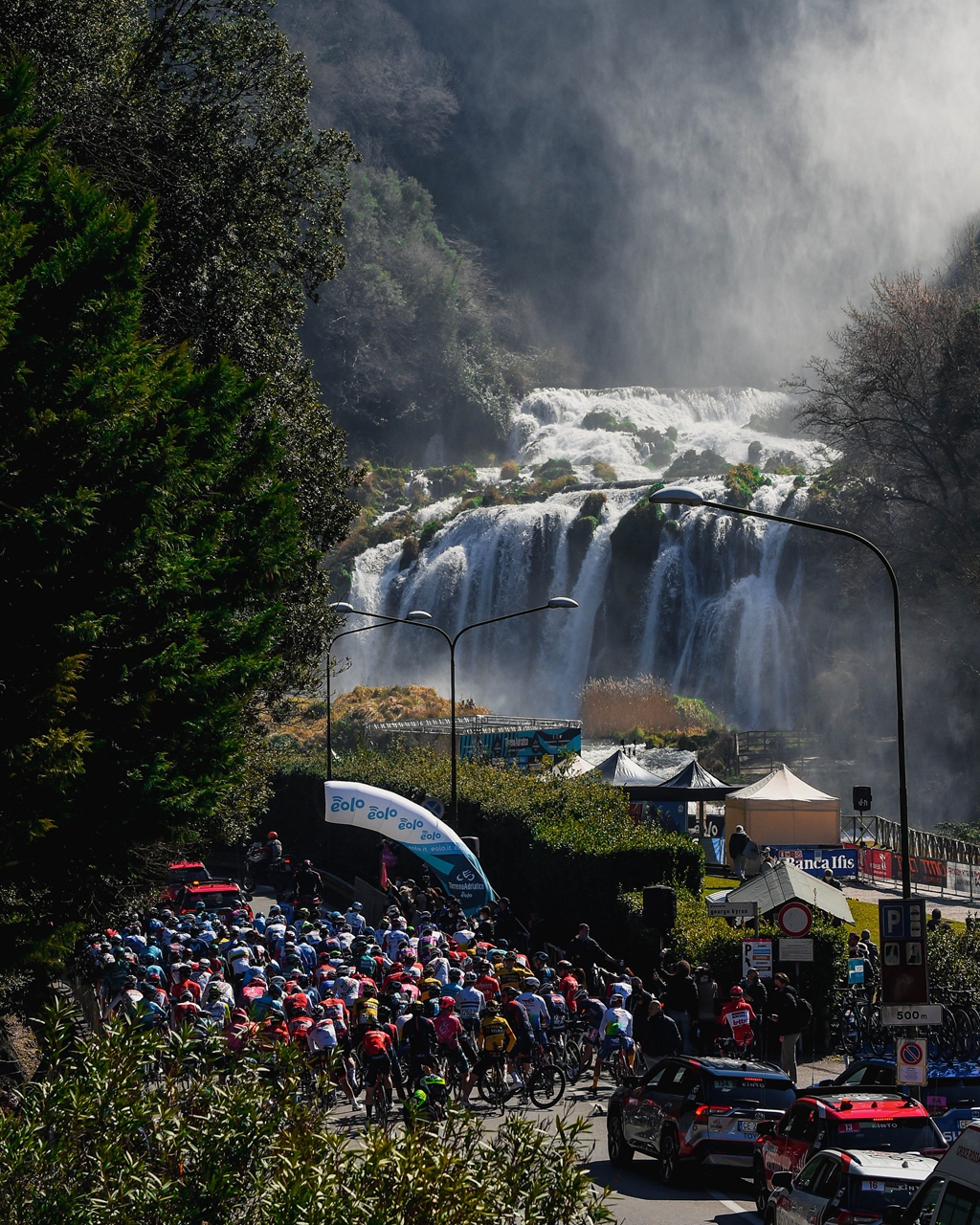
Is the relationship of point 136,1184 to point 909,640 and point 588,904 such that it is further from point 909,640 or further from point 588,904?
point 909,640

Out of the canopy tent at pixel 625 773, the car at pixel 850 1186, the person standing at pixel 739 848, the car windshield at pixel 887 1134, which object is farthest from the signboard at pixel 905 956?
the canopy tent at pixel 625 773

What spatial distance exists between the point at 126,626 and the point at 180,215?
39.1 ft

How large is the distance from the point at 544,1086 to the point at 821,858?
2024 cm

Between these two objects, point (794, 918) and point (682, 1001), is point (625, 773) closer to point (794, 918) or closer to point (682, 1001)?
point (682, 1001)

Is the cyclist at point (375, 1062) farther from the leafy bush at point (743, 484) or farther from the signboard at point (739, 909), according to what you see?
the leafy bush at point (743, 484)

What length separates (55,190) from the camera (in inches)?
496

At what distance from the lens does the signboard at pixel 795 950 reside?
59.6 feet

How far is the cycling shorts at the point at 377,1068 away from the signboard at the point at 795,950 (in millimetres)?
6158

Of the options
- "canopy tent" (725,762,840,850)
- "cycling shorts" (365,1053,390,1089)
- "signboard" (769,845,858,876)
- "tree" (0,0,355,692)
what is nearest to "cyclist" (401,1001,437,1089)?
"cycling shorts" (365,1053,390,1089)

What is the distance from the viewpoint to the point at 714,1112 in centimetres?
1314

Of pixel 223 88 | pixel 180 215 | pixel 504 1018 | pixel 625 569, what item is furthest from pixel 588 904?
pixel 625 569

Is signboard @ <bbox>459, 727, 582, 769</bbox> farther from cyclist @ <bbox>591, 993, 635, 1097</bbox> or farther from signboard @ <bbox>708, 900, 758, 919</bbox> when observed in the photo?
cyclist @ <bbox>591, 993, 635, 1097</bbox>

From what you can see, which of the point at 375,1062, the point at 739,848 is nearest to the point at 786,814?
the point at 739,848

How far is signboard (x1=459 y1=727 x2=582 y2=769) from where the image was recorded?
1662 inches
